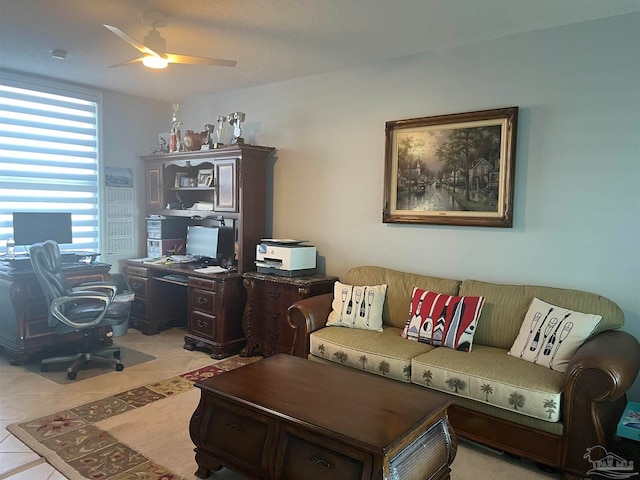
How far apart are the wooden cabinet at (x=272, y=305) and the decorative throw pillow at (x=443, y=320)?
3.07ft

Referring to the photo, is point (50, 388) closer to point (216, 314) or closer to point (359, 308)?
point (216, 314)

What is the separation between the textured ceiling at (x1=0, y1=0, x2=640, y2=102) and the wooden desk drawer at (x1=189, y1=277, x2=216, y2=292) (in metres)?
1.92

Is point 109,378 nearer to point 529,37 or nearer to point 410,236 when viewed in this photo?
point 410,236

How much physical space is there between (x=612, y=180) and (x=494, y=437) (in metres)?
1.75

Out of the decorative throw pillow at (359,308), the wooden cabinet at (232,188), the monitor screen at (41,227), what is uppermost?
the wooden cabinet at (232,188)

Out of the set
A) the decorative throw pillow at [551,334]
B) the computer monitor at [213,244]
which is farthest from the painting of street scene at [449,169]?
the computer monitor at [213,244]

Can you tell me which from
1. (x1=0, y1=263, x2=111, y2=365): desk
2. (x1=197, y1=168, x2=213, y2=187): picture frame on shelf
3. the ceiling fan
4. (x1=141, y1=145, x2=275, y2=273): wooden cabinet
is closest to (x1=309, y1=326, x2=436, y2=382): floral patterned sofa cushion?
Answer: (x1=141, y1=145, x2=275, y2=273): wooden cabinet

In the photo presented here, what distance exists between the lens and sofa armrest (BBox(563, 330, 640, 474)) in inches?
87.4

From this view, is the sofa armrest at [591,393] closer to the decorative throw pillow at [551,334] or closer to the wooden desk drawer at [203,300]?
the decorative throw pillow at [551,334]

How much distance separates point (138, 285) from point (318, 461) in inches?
141

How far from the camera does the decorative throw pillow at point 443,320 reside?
3008 mm

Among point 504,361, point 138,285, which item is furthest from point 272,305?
point 504,361

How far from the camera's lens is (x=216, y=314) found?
4.19 meters

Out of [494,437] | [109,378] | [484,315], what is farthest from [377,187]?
[109,378]
